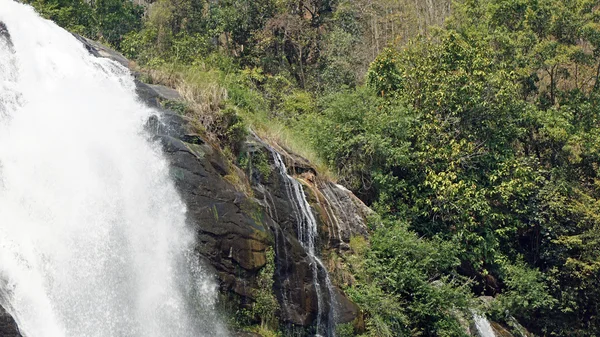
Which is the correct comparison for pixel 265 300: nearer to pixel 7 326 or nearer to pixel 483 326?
pixel 7 326

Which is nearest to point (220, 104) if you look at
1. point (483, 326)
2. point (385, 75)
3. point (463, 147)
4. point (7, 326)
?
point (7, 326)

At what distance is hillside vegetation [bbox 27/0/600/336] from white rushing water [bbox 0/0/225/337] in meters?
2.39

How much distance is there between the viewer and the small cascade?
710 inches

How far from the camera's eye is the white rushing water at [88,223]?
36.4ft

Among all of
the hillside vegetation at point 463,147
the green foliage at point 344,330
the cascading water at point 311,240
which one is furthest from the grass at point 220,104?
the green foliage at point 344,330

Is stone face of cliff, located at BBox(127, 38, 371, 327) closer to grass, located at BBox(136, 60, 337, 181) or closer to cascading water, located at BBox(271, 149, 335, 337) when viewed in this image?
cascading water, located at BBox(271, 149, 335, 337)

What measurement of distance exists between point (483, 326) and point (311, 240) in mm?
5920

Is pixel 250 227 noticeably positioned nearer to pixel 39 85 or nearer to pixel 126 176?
pixel 126 176

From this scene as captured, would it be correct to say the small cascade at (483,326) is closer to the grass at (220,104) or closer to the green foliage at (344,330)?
the green foliage at (344,330)

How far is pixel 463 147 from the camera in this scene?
2108 cm

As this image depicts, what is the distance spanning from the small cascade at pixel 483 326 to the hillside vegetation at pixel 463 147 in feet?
1.10

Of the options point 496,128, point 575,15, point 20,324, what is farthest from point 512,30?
point 20,324

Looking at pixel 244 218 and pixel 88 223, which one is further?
pixel 244 218

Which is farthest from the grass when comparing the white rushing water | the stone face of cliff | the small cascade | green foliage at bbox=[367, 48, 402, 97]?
the small cascade
